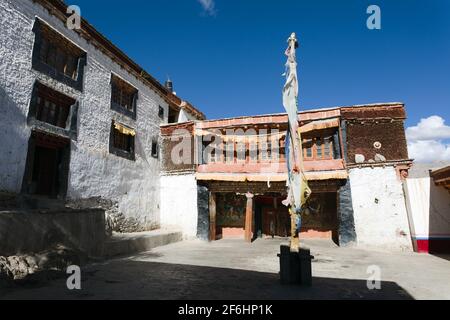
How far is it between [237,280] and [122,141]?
1161 cm

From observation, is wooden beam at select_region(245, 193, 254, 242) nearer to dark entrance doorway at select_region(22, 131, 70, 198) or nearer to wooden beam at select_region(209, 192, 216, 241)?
wooden beam at select_region(209, 192, 216, 241)

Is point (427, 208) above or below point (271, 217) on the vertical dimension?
above

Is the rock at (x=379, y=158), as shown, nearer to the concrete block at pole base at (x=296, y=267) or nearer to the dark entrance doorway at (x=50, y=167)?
the concrete block at pole base at (x=296, y=267)

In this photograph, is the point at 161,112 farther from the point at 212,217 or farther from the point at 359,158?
the point at 359,158

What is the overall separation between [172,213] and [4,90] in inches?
430

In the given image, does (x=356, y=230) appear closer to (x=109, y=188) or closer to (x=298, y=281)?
(x=298, y=281)

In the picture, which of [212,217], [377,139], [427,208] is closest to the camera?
[427,208]

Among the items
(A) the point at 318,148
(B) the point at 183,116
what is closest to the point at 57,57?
(B) the point at 183,116

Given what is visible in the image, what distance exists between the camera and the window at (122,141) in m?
14.9

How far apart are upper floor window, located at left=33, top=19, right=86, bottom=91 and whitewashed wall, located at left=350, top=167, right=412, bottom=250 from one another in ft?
46.5

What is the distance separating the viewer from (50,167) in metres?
11.9

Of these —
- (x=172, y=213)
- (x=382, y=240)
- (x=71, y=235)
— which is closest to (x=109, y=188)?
(x=172, y=213)

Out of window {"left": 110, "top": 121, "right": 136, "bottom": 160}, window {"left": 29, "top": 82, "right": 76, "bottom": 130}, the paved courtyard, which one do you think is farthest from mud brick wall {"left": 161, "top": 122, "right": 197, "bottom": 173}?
the paved courtyard

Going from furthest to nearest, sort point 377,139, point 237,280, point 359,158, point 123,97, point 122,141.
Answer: point 123,97
point 122,141
point 359,158
point 377,139
point 237,280
